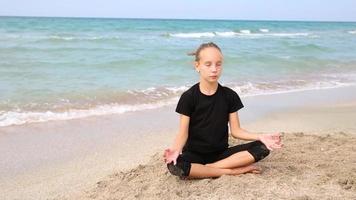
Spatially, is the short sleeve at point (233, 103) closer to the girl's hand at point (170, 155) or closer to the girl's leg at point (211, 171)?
the girl's leg at point (211, 171)

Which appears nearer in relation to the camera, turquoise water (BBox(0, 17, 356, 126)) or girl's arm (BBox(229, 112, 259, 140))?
girl's arm (BBox(229, 112, 259, 140))

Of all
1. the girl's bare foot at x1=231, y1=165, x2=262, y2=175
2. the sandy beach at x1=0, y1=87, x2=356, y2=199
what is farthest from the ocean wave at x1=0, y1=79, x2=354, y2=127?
the girl's bare foot at x1=231, y1=165, x2=262, y2=175

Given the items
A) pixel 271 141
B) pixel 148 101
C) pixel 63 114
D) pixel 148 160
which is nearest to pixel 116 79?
pixel 148 101

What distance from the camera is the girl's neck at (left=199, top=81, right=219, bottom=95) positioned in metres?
3.51

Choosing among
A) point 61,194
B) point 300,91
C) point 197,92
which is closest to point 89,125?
point 61,194

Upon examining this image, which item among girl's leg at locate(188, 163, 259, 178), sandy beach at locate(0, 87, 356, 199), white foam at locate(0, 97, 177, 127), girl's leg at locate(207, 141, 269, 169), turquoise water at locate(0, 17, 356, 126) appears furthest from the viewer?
turquoise water at locate(0, 17, 356, 126)

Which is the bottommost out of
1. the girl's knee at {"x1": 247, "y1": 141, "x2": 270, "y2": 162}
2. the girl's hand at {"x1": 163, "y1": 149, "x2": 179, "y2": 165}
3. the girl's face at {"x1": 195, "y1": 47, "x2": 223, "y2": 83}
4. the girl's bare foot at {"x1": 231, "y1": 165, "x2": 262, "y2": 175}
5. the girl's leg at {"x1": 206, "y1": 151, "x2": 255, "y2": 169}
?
the girl's bare foot at {"x1": 231, "y1": 165, "x2": 262, "y2": 175}

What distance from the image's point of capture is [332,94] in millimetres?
8859

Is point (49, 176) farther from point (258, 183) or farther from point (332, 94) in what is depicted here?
point (332, 94)

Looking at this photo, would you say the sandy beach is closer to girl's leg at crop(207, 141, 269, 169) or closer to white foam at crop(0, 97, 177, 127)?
girl's leg at crop(207, 141, 269, 169)

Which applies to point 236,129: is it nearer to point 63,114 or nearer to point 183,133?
point 183,133

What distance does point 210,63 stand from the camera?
3402 millimetres

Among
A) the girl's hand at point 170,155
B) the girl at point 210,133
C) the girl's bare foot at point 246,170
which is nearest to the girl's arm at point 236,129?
the girl at point 210,133

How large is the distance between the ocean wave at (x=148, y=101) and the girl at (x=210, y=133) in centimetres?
316
